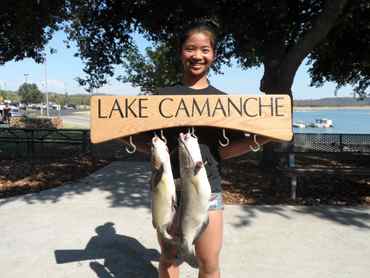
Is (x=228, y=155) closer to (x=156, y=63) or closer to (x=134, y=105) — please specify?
(x=134, y=105)

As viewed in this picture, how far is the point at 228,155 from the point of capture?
2.82 meters

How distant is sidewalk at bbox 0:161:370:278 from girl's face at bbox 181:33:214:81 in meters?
2.30

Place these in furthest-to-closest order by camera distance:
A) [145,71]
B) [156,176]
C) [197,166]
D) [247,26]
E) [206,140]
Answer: [145,71] → [247,26] → [206,140] → [156,176] → [197,166]

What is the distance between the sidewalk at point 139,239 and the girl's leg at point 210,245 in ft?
5.20

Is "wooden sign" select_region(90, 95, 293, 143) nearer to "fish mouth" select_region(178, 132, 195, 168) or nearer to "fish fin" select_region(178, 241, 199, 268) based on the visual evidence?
"fish mouth" select_region(178, 132, 195, 168)

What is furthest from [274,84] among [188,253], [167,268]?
[188,253]

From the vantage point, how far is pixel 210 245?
2.70 meters

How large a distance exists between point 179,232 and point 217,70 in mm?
16459

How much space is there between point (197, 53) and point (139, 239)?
318 cm

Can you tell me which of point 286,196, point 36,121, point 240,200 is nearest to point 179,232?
point 240,200

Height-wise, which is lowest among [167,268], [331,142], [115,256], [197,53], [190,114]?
[115,256]

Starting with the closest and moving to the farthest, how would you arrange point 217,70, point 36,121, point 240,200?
point 240,200
point 217,70
point 36,121

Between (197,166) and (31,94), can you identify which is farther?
(31,94)

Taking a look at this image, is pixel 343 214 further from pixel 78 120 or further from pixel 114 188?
pixel 78 120
